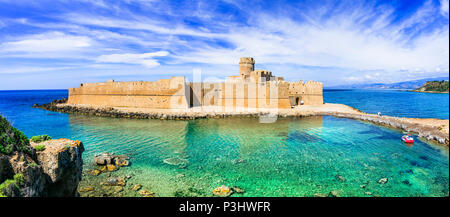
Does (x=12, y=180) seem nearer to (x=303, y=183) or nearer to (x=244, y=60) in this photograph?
(x=303, y=183)

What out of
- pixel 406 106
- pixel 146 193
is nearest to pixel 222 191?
pixel 146 193

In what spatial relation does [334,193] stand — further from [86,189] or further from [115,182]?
[86,189]

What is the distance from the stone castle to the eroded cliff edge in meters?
16.6

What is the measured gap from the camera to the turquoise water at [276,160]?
6.04 m

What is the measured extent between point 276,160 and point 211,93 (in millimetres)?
15649

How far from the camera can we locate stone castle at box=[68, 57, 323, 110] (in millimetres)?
20062

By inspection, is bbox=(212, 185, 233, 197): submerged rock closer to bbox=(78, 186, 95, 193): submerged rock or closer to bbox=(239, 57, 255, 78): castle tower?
bbox=(78, 186, 95, 193): submerged rock

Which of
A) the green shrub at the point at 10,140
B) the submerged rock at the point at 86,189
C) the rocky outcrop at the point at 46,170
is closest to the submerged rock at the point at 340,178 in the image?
the rocky outcrop at the point at 46,170

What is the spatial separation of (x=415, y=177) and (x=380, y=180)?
1.29m

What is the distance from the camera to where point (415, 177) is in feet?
22.0

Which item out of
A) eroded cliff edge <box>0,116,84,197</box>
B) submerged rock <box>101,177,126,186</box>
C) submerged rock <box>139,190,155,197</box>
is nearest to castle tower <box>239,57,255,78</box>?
submerged rock <box>101,177,126,186</box>

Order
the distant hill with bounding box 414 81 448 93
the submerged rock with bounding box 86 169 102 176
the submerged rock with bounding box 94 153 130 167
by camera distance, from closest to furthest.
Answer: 1. the submerged rock with bounding box 86 169 102 176
2. the submerged rock with bounding box 94 153 130 167
3. the distant hill with bounding box 414 81 448 93

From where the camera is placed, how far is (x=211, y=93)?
22.9m
